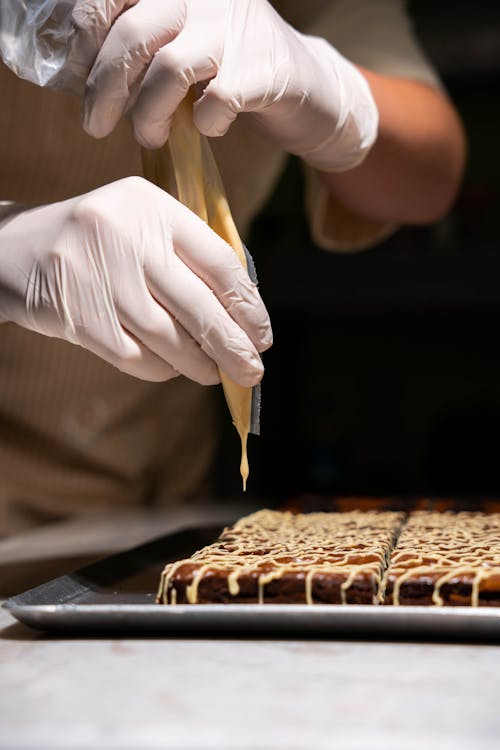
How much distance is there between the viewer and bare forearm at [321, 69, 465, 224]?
173 cm

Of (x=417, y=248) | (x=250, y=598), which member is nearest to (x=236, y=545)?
(x=250, y=598)

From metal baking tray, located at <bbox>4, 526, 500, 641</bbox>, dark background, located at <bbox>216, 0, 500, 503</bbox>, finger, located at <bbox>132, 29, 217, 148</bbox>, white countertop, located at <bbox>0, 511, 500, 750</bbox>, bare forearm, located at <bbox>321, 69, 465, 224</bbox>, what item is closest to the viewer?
white countertop, located at <bbox>0, 511, 500, 750</bbox>

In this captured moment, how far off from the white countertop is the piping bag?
0.33m

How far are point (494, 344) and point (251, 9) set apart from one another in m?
2.78

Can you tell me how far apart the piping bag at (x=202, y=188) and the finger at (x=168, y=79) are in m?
0.03

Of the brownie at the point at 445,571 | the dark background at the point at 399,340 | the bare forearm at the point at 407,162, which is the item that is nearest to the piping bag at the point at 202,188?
the brownie at the point at 445,571

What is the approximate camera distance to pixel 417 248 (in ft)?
10.1

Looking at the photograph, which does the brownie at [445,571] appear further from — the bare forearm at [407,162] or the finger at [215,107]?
the bare forearm at [407,162]

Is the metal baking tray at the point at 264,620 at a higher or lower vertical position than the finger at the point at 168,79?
lower

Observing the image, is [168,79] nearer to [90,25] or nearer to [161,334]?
[90,25]

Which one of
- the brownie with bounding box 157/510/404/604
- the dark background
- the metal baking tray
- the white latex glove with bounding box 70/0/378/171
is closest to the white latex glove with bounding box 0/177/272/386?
the white latex glove with bounding box 70/0/378/171

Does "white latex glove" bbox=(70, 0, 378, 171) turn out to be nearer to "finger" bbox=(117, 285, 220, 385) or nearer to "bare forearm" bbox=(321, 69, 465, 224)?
"finger" bbox=(117, 285, 220, 385)

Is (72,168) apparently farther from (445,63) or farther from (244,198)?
(445,63)

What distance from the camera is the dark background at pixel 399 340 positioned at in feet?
10.0
